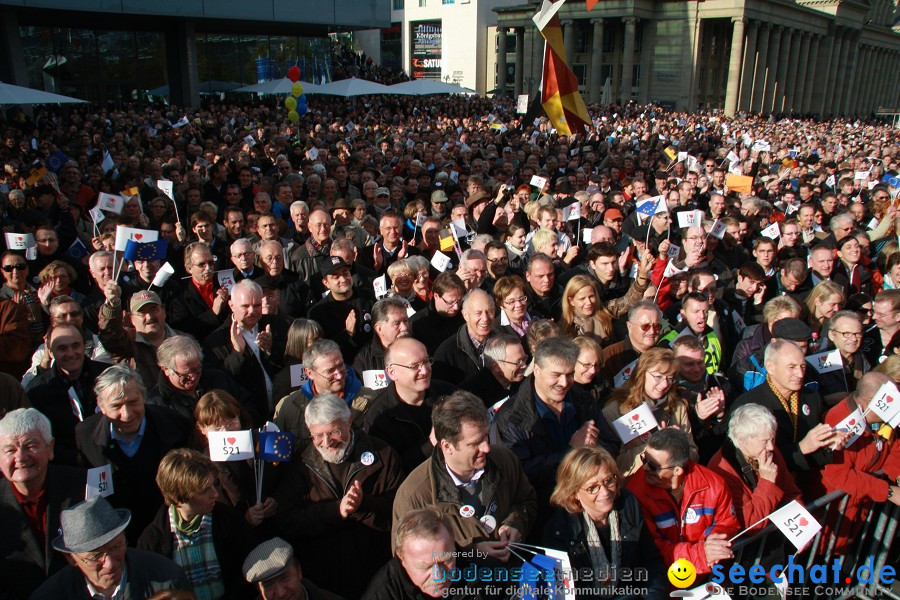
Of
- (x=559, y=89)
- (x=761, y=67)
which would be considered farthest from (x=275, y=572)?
(x=761, y=67)

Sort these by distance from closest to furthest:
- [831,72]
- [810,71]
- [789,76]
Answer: [789,76] → [810,71] → [831,72]

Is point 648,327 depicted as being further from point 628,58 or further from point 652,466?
point 628,58

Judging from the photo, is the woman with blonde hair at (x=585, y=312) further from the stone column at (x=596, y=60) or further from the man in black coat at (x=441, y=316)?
the stone column at (x=596, y=60)

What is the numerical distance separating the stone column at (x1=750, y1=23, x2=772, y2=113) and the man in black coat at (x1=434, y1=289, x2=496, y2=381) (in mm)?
69361

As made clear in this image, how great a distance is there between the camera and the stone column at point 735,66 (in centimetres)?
5853

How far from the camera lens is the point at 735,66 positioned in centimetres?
5928

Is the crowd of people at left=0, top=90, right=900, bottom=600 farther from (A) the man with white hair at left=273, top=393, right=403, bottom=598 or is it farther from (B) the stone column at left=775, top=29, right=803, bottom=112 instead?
(B) the stone column at left=775, top=29, right=803, bottom=112

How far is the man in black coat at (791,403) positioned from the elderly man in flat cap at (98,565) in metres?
3.66

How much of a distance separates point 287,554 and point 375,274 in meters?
4.79

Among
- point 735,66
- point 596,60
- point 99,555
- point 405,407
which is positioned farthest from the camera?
point 596,60

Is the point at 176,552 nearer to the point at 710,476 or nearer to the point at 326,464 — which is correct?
the point at 326,464

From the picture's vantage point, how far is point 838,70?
255 ft

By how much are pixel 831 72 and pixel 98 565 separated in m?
89.1

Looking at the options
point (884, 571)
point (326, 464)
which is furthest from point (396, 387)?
point (884, 571)
